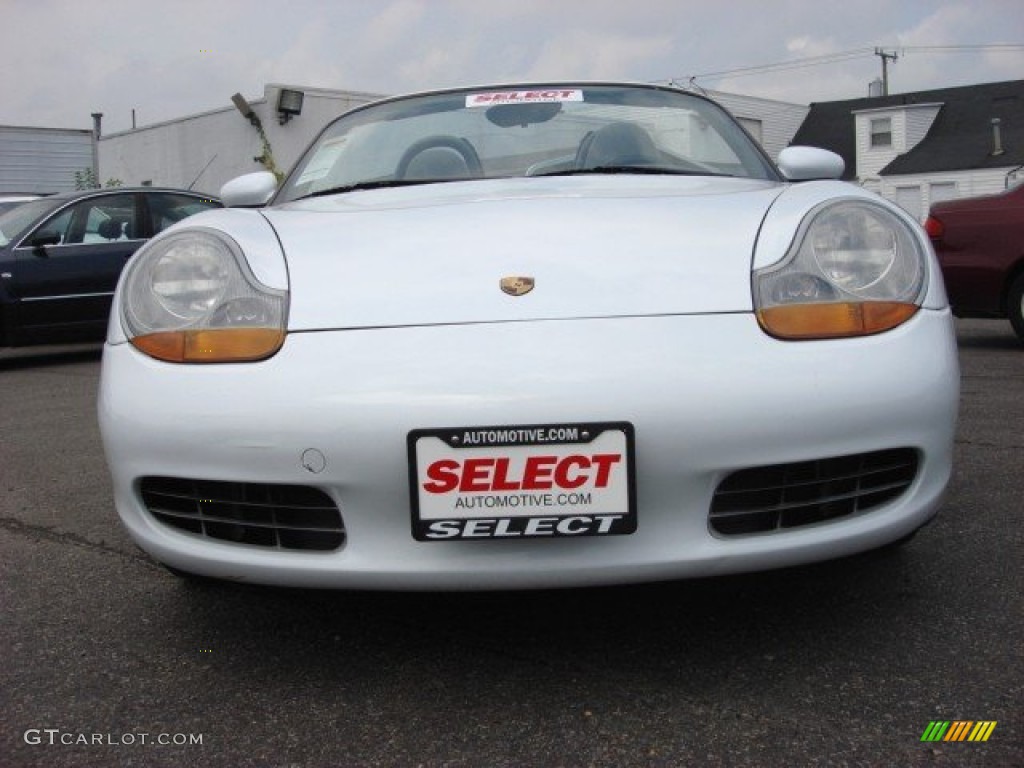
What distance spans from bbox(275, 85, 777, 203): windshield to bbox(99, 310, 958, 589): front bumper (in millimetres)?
1051

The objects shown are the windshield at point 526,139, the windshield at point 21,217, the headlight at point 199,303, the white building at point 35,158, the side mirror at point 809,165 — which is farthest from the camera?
the white building at point 35,158

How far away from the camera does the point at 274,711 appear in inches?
73.0

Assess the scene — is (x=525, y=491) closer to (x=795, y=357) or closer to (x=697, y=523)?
(x=697, y=523)

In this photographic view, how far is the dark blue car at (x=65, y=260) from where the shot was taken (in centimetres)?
774

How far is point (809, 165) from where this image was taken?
8.98 feet

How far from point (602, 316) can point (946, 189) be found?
28642 mm

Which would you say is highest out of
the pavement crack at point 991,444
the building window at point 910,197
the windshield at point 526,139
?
the windshield at point 526,139

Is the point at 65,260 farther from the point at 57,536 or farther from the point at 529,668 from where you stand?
the point at 529,668

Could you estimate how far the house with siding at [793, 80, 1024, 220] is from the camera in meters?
27.6

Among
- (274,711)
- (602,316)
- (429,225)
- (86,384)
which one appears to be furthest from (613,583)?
(86,384)

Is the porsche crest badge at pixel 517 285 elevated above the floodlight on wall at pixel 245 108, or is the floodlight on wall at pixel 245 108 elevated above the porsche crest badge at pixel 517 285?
the floodlight on wall at pixel 245 108

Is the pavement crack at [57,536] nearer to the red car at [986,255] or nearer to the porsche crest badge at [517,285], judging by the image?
the porsche crest badge at [517,285]

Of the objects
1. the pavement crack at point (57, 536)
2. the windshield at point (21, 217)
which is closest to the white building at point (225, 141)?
the windshield at point (21, 217)

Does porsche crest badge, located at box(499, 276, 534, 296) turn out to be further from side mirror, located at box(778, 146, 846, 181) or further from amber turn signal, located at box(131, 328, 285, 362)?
side mirror, located at box(778, 146, 846, 181)
